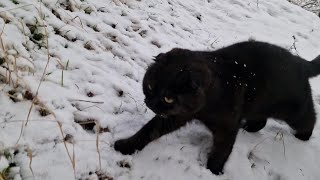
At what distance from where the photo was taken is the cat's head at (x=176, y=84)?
7.88 feet

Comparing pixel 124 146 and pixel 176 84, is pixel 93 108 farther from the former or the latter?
pixel 176 84

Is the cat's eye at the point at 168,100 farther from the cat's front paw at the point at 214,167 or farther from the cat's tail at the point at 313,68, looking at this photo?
the cat's tail at the point at 313,68

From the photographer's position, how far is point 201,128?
130 inches

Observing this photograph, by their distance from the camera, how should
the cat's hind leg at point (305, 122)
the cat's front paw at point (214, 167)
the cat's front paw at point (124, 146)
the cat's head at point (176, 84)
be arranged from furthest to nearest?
the cat's hind leg at point (305, 122) < the cat's front paw at point (214, 167) < the cat's front paw at point (124, 146) < the cat's head at point (176, 84)

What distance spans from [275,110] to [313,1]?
357 inches

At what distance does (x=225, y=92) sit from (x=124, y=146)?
856mm

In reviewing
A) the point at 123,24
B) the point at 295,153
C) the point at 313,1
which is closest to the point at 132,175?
the point at 295,153

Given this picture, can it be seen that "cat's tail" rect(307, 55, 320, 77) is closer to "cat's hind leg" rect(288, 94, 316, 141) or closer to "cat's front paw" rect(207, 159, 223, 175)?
"cat's hind leg" rect(288, 94, 316, 141)

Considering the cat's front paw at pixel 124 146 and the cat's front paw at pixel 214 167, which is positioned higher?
the cat's front paw at pixel 124 146

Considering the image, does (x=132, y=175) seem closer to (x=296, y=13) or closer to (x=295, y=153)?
(x=295, y=153)

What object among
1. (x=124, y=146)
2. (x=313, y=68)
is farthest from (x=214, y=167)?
(x=313, y=68)

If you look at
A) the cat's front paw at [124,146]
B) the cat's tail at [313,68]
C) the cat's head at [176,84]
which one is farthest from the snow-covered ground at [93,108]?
the cat's tail at [313,68]

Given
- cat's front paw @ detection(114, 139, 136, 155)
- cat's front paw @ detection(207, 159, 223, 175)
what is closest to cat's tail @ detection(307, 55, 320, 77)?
cat's front paw @ detection(207, 159, 223, 175)

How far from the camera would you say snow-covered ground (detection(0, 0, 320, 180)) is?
7.89ft
